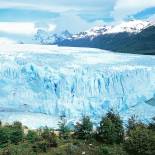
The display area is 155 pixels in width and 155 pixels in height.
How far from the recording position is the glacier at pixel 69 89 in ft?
99.0

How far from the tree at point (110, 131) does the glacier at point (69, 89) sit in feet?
28.5

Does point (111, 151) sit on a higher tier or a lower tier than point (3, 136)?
higher

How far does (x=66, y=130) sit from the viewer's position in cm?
2314

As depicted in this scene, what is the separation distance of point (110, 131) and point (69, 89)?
35.2 ft

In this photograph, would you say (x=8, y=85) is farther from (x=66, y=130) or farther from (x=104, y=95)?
(x=66, y=130)

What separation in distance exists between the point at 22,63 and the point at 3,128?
9.86 m

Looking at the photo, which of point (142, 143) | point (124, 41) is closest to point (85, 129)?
point (142, 143)

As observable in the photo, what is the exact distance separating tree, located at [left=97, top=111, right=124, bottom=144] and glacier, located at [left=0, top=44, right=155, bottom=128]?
8.67 m

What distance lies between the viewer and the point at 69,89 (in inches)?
1220

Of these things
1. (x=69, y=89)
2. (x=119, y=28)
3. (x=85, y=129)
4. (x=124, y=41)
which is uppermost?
(x=119, y=28)

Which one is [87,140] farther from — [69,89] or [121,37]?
[121,37]

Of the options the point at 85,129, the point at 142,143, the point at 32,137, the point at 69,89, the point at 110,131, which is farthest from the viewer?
the point at 69,89

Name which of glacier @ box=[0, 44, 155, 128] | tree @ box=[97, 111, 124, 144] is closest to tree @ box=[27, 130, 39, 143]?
tree @ box=[97, 111, 124, 144]

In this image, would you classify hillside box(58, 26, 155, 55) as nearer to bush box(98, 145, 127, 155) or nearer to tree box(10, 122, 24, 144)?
tree box(10, 122, 24, 144)
